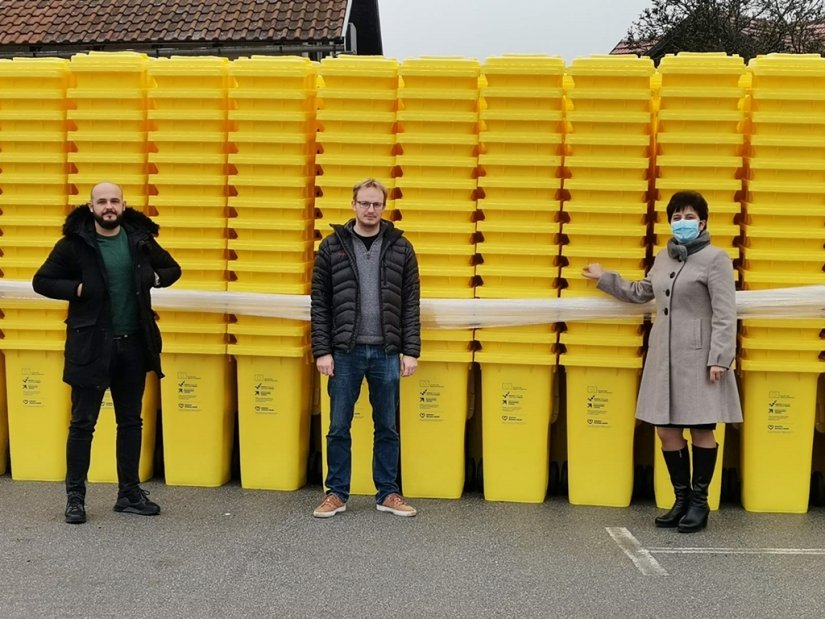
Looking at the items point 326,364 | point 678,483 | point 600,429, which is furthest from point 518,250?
point 678,483

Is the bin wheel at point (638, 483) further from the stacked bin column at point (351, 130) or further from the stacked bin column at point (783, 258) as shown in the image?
the stacked bin column at point (351, 130)

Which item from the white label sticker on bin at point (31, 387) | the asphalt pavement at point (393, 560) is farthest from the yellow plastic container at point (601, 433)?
the white label sticker on bin at point (31, 387)

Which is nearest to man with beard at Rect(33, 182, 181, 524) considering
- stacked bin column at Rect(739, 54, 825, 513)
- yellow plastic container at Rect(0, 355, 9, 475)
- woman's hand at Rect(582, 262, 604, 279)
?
yellow plastic container at Rect(0, 355, 9, 475)

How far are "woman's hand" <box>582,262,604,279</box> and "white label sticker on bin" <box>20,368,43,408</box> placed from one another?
3205 mm

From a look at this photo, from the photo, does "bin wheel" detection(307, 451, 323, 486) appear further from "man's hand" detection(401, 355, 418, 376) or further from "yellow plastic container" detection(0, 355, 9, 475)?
"yellow plastic container" detection(0, 355, 9, 475)

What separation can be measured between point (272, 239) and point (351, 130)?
0.75 meters

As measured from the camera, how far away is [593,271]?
497 centimetres

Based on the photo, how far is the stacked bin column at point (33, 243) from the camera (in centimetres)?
532

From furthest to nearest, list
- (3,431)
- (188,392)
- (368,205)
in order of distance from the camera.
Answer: (3,431), (188,392), (368,205)

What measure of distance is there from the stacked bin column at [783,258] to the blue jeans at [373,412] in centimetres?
190

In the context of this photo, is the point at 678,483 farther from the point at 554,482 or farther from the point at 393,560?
the point at 393,560

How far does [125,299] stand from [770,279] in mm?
3367

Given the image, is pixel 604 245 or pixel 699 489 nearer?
pixel 699 489

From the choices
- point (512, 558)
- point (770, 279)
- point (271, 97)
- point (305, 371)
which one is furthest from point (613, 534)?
point (271, 97)
